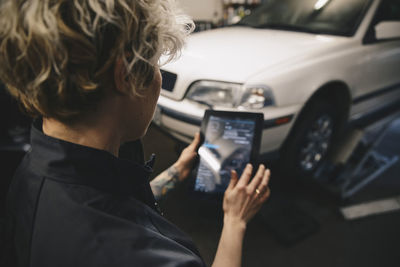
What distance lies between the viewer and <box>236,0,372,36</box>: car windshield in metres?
2.10

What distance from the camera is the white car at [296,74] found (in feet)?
5.44

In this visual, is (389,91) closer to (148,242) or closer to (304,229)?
(304,229)

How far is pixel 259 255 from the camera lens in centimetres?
149

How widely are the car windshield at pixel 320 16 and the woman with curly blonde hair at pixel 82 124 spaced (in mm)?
1956

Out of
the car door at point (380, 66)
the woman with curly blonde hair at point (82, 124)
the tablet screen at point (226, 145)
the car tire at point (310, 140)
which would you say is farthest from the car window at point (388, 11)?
the woman with curly blonde hair at point (82, 124)

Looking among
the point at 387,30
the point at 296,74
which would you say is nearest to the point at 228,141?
the point at 296,74

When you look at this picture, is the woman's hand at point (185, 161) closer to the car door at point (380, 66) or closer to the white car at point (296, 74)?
the white car at point (296, 74)

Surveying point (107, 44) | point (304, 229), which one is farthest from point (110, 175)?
point (304, 229)

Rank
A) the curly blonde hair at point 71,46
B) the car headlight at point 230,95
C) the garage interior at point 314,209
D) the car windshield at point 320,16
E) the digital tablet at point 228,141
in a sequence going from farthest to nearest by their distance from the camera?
the car windshield at point 320,16
the car headlight at point 230,95
the garage interior at point 314,209
the digital tablet at point 228,141
the curly blonde hair at point 71,46

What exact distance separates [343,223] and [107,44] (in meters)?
1.85

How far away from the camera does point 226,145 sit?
1.13 m

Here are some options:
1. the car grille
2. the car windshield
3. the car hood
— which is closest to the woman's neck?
the car hood

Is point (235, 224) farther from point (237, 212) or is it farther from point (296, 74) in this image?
point (296, 74)

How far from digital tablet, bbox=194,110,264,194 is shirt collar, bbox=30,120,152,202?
56 cm
